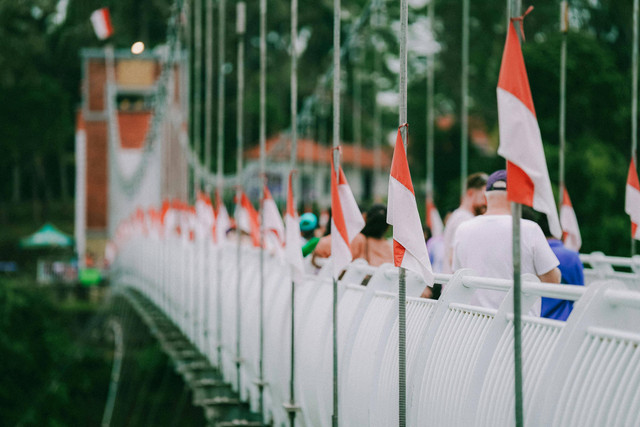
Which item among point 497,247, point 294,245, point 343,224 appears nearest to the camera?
point 497,247

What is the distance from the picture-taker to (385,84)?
1396 inches

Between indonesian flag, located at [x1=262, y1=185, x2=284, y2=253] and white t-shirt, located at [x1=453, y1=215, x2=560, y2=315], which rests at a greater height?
white t-shirt, located at [x1=453, y1=215, x2=560, y2=315]

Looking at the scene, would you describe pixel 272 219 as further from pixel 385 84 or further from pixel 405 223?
pixel 385 84

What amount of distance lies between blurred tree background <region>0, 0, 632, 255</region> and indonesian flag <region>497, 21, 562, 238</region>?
6.20 m

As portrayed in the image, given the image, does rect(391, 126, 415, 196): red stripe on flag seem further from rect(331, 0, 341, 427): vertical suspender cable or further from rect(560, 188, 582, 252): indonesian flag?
rect(560, 188, 582, 252): indonesian flag

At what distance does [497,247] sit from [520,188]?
5.63 ft

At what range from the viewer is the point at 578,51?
23844mm

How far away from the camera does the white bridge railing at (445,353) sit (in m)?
2.81

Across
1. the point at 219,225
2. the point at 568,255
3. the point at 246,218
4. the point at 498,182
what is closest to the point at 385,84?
the point at 219,225

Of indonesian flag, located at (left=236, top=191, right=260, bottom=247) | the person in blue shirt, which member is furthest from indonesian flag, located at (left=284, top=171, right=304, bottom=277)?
indonesian flag, located at (left=236, top=191, right=260, bottom=247)

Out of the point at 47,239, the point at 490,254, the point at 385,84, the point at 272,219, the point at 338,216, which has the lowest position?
the point at 47,239

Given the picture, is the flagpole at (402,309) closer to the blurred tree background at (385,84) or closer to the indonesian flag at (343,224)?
the indonesian flag at (343,224)

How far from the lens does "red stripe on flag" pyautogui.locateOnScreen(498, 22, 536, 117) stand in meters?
2.88

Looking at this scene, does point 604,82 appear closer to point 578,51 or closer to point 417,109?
point 578,51
